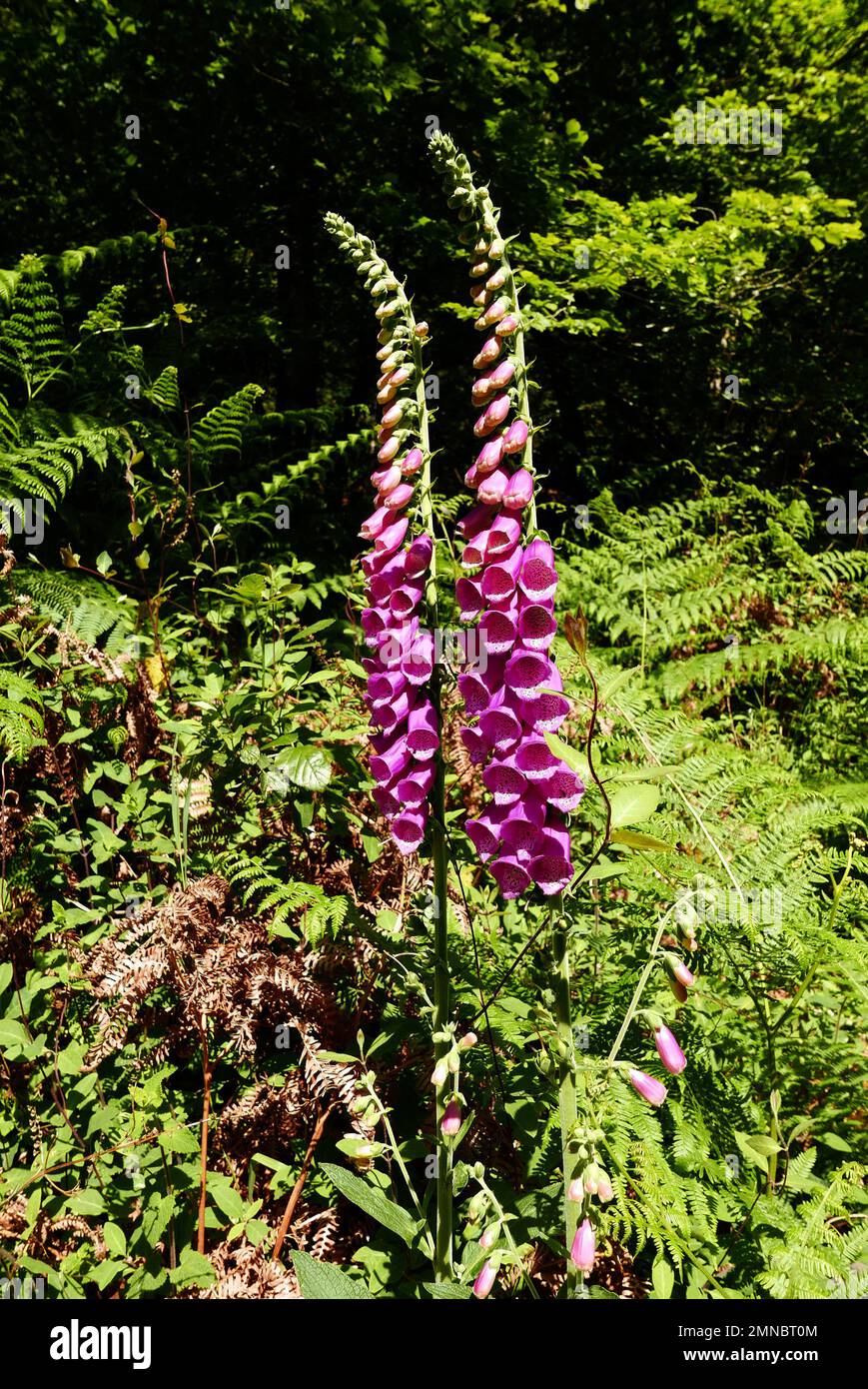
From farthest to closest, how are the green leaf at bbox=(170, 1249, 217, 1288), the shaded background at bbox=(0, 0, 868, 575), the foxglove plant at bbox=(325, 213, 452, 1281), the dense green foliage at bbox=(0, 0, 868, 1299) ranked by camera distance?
the shaded background at bbox=(0, 0, 868, 575)
the dense green foliage at bbox=(0, 0, 868, 1299)
the green leaf at bbox=(170, 1249, 217, 1288)
the foxglove plant at bbox=(325, 213, 452, 1281)

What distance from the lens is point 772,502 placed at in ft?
17.9

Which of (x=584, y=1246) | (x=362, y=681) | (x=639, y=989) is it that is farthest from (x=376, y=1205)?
(x=362, y=681)

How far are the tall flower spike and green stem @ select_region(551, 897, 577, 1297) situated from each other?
99mm

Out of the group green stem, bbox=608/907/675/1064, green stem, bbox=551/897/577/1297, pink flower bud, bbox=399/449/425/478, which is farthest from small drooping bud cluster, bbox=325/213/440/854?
green stem, bbox=608/907/675/1064

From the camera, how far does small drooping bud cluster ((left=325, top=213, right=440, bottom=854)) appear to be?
51.6 inches

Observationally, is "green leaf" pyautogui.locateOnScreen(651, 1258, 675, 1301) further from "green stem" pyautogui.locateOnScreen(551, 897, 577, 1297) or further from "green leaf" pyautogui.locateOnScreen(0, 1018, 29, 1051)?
"green leaf" pyautogui.locateOnScreen(0, 1018, 29, 1051)

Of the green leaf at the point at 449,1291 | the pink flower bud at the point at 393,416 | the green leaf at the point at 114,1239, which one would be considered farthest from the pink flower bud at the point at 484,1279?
the pink flower bud at the point at 393,416

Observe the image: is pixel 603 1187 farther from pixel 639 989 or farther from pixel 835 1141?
pixel 835 1141

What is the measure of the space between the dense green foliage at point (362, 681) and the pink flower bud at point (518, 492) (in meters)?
0.30

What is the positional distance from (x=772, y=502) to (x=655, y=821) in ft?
13.9

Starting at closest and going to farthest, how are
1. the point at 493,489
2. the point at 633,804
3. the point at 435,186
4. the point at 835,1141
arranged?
the point at 633,804 → the point at 493,489 → the point at 835,1141 → the point at 435,186

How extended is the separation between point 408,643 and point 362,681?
1424mm

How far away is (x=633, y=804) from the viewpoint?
1119 mm
